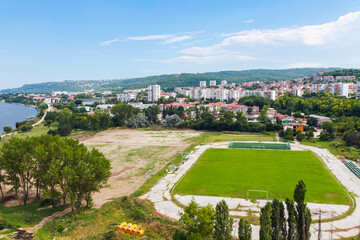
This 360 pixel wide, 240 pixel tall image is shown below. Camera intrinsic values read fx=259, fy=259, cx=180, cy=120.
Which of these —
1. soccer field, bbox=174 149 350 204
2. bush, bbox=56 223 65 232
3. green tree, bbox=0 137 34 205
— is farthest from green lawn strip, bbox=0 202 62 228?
soccer field, bbox=174 149 350 204

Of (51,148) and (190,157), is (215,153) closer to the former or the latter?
(190,157)

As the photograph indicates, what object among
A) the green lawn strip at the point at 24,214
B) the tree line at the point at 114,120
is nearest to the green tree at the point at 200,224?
the green lawn strip at the point at 24,214

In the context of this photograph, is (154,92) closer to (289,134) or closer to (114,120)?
(114,120)

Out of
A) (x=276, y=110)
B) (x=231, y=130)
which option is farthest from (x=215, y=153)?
(x=276, y=110)

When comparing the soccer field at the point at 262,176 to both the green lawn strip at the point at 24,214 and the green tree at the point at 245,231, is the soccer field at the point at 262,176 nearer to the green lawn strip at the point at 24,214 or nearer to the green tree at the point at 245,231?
the green tree at the point at 245,231

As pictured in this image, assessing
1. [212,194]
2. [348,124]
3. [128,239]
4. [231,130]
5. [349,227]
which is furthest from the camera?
[231,130]

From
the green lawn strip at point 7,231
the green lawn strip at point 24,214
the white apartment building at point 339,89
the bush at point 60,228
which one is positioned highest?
the white apartment building at point 339,89
